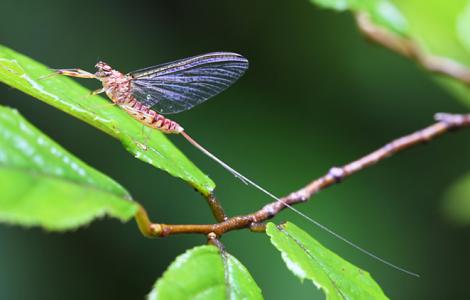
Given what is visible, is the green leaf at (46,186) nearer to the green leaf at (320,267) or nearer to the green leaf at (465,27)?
the green leaf at (320,267)

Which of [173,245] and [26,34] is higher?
[26,34]

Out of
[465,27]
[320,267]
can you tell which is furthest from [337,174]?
[465,27]

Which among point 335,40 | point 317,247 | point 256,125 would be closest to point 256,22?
point 335,40

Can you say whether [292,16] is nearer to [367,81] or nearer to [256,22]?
[256,22]

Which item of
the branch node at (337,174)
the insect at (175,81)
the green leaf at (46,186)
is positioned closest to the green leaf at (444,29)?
the insect at (175,81)

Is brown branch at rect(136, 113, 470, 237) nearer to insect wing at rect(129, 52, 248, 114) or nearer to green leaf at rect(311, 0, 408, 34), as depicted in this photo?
green leaf at rect(311, 0, 408, 34)
